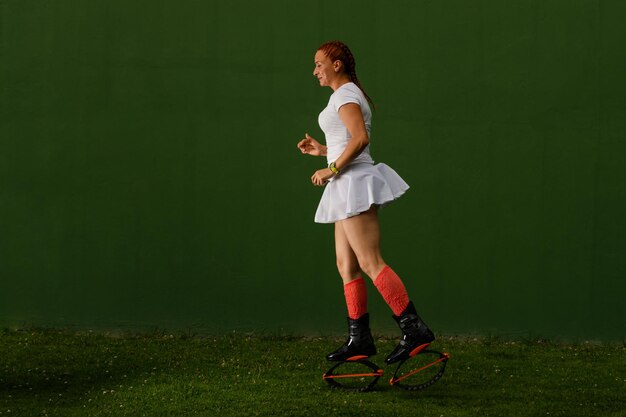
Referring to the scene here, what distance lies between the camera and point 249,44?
24.0 ft

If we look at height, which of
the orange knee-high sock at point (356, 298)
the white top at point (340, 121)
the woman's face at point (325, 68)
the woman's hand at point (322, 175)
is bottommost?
the orange knee-high sock at point (356, 298)

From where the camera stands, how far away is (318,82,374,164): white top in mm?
5484

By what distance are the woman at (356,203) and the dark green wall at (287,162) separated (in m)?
1.66

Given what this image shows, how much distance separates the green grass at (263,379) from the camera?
5273 mm

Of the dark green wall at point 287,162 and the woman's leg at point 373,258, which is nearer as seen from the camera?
the woman's leg at point 373,258

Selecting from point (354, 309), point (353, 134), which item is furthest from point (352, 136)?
point (354, 309)

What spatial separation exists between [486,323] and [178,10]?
324cm

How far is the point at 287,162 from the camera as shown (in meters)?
7.28

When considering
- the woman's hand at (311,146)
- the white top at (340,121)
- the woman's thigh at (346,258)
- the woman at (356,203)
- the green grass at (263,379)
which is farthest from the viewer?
the woman's hand at (311,146)

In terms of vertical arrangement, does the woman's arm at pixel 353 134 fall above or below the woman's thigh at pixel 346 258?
above

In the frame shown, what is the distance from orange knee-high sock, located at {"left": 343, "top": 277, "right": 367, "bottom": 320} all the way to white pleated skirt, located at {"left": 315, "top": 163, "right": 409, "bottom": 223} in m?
0.40

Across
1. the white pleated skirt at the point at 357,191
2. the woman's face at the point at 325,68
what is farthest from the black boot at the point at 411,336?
the woman's face at the point at 325,68

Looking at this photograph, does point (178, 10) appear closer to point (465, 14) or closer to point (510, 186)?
point (465, 14)

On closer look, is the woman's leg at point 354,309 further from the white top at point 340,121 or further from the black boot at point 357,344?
the white top at point 340,121
